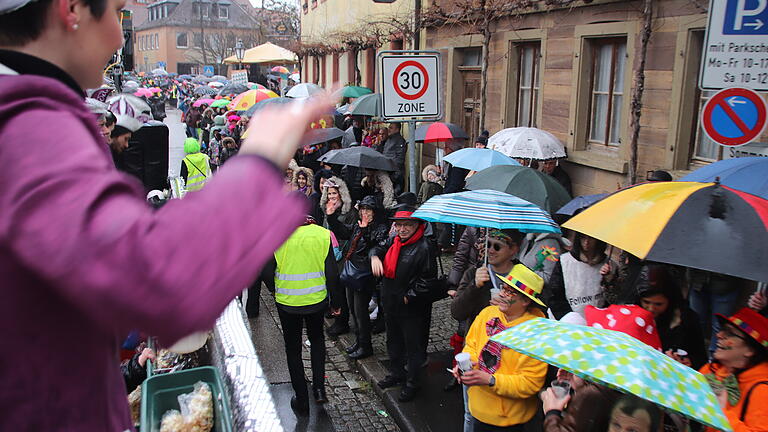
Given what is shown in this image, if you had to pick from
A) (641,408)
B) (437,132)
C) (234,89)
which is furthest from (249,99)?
(641,408)

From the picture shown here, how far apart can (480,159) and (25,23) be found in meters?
7.55

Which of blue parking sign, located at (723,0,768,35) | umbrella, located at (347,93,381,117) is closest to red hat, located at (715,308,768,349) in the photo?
blue parking sign, located at (723,0,768,35)

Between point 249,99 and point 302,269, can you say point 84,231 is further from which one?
point 249,99

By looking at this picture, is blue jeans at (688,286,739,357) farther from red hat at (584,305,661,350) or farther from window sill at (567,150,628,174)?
window sill at (567,150,628,174)

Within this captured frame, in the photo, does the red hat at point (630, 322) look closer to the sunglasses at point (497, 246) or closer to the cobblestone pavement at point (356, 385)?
the sunglasses at point (497, 246)

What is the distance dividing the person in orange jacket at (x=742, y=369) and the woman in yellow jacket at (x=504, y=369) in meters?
1.07

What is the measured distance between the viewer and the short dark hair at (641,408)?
2937mm

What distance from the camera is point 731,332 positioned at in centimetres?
351

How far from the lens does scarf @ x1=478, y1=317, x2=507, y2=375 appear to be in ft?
14.1

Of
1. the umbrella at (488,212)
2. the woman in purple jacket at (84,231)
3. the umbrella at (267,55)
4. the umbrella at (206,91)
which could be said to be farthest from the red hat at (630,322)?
the umbrella at (206,91)

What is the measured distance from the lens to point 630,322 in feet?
13.7

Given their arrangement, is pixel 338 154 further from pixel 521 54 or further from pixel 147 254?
pixel 147 254

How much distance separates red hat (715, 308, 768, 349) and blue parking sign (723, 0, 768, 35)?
258 cm

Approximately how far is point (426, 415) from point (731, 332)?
3.09 m
